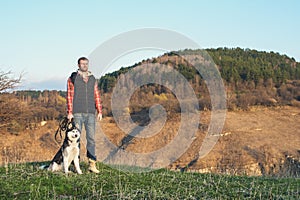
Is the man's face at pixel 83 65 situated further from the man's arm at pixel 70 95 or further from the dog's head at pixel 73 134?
the dog's head at pixel 73 134

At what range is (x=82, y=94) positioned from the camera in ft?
29.3

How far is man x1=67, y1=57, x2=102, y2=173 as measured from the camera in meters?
8.88

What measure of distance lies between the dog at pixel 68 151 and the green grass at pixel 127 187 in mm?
262

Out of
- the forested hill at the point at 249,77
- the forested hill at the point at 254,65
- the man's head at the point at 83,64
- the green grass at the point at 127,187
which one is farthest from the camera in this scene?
the forested hill at the point at 254,65

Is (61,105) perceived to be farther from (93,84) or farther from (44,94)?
(93,84)

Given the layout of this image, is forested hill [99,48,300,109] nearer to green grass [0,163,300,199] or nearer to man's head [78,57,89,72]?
man's head [78,57,89,72]

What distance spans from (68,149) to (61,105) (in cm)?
3750

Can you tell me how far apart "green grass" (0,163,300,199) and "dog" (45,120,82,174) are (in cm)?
26

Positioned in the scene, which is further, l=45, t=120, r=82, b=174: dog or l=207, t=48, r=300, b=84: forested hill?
l=207, t=48, r=300, b=84: forested hill

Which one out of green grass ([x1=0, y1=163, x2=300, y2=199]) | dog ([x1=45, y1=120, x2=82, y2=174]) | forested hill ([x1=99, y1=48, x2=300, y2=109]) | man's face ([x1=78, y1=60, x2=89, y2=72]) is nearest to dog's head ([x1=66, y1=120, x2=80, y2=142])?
dog ([x1=45, y1=120, x2=82, y2=174])

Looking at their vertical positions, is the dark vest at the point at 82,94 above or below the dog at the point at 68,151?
above

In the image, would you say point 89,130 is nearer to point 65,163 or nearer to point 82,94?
point 82,94

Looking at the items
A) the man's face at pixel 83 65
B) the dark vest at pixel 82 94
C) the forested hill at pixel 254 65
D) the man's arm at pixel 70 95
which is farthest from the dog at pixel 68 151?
the forested hill at pixel 254 65

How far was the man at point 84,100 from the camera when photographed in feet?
29.1
